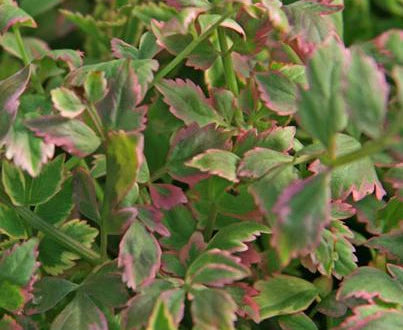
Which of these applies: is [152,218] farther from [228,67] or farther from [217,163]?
[228,67]

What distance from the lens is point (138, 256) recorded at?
2.29 ft

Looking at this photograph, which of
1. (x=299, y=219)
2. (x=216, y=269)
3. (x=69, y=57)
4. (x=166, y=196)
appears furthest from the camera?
(x=69, y=57)

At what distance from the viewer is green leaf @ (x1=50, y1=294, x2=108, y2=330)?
0.72 meters

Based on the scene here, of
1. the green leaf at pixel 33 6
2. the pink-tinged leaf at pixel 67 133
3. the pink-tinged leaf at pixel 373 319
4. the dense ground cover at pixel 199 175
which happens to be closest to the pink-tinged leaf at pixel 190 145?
the dense ground cover at pixel 199 175

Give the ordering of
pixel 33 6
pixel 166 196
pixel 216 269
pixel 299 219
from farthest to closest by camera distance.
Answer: pixel 33 6
pixel 166 196
pixel 216 269
pixel 299 219

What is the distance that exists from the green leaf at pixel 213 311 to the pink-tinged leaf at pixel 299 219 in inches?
4.2

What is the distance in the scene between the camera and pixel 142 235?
71cm

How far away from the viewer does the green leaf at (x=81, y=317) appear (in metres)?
0.72

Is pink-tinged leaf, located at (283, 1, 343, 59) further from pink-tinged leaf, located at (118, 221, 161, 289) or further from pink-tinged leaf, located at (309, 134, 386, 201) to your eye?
pink-tinged leaf, located at (118, 221, 161, 289)

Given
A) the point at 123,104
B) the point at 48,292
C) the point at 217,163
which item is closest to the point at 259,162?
the point at 217,163

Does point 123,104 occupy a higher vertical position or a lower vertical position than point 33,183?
higher

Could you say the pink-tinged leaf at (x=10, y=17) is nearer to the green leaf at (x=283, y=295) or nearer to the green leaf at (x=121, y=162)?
the green leaf at (x=121, y=162)

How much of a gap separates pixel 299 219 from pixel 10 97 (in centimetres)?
33

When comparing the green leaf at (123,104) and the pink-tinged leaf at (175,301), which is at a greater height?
the green leaf at (123,104)
